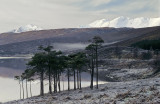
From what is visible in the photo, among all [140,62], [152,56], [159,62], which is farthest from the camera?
[152,56]

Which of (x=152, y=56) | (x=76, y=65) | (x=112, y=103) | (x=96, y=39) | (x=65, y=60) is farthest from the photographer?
(x=152, y=56)

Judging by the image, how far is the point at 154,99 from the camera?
26.9 meters

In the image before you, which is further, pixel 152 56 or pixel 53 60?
pixel 152 56

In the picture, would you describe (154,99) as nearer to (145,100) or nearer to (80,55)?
(145,100)

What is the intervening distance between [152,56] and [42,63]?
14872cm

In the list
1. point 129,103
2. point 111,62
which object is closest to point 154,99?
point 129,103

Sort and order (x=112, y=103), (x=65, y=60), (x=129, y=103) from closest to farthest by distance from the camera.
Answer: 1. (x=129, y=103)
2. (x=112, y=103)
3. (x=65, y=60)

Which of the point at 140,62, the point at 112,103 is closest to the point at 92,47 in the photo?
the point at 112,103

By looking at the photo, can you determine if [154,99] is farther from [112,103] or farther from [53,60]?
[53,60]

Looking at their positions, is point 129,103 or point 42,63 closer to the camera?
point 129,103

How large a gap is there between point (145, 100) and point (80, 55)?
4724 centimetres

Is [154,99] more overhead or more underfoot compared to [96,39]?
more underfoot

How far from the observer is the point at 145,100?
2733 cm

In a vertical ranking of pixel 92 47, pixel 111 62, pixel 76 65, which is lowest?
pixel 111 62
